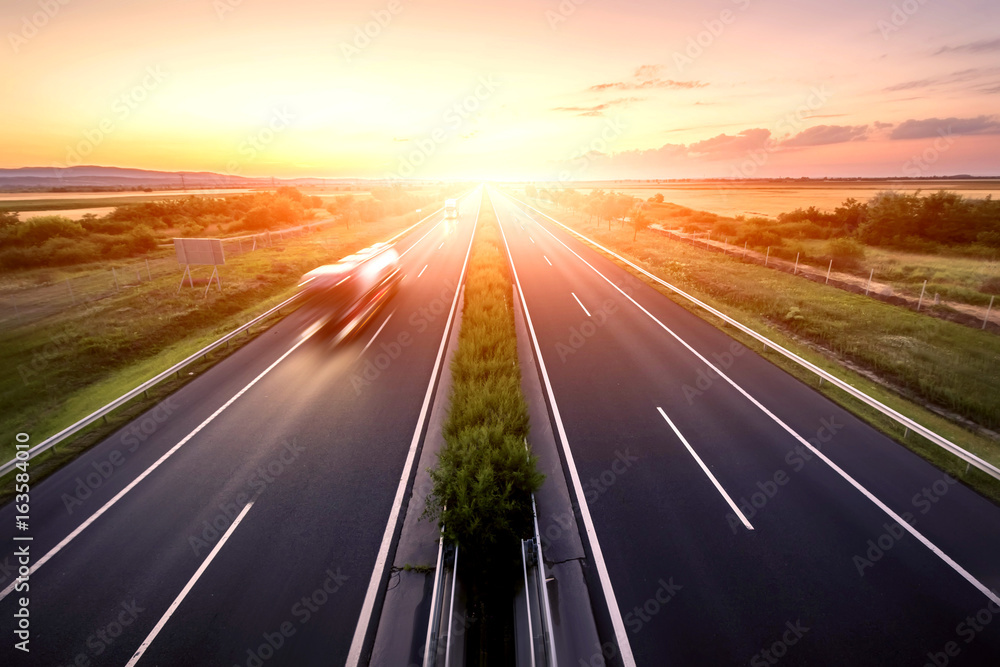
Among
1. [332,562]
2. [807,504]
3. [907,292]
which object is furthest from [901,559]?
[907,292]

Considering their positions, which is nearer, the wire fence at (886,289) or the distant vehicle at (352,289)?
the wire fence at (886,289)

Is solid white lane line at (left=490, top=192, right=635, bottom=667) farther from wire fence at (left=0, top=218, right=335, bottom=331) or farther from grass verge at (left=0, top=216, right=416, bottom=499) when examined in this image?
wire fence at (left=0, top=218, right=335, bottom=331)

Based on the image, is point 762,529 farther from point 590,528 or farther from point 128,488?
point 128,488

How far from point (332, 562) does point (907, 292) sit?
32830 mm

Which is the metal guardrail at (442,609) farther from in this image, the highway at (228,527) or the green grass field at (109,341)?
the green grass field at (109,341)

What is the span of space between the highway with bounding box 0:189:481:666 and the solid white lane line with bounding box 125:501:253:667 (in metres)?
0.02

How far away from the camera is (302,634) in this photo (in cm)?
584

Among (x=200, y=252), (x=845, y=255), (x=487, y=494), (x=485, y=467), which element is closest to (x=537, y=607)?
(x=487, y=494)

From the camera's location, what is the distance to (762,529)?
750 cm

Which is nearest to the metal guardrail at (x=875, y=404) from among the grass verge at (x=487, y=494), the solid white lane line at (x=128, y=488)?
the grass verge at (x=487, y=494)

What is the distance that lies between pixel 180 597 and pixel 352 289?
20.0 m

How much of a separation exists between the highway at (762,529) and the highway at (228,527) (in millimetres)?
4163

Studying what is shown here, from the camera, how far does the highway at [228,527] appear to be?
19.0 feet

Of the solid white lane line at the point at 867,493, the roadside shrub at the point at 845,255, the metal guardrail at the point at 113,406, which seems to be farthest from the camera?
the roadside shrub at the point at 845,255
